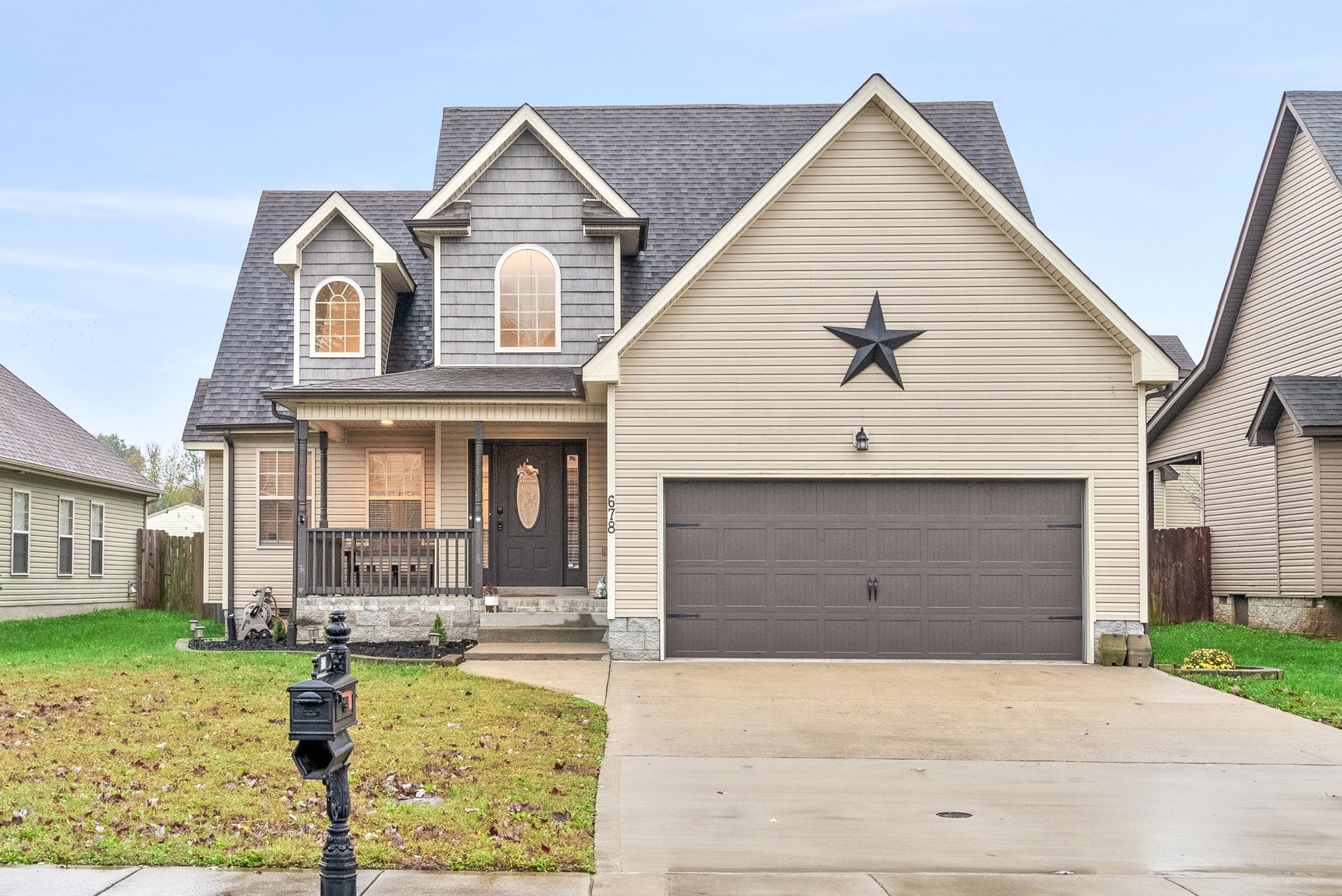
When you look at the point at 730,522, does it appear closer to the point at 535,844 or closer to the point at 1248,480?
the point at 535,844

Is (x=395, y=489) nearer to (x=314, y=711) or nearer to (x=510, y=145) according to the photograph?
(x=510, y=145)

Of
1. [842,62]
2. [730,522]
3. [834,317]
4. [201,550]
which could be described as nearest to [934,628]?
[730,522]

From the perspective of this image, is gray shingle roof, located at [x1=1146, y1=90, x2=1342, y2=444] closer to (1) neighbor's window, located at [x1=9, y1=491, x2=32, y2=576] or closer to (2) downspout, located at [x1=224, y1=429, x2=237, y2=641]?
(2) downspout, located at [x1=224, y1=429, x2=237, y2=641]

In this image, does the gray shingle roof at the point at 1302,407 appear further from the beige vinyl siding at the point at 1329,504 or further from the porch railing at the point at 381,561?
the porch railing at the point at 381,561

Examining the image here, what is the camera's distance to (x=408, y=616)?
15000 mm

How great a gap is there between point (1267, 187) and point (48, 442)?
77.0 feet

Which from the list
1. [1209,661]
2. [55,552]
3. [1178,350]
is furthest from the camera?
[1178,350]

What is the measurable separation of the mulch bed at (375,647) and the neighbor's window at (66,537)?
10206 mm

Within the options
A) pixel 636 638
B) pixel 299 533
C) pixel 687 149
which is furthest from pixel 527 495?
pixel 687 149

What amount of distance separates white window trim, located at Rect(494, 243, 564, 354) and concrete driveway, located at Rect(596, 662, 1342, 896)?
20.1ft

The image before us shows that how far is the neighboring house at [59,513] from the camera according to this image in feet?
72.0

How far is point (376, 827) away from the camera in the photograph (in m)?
6.21

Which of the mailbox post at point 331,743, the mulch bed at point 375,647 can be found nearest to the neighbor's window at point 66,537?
the mulch bed at point 375,647

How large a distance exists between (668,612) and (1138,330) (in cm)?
640
